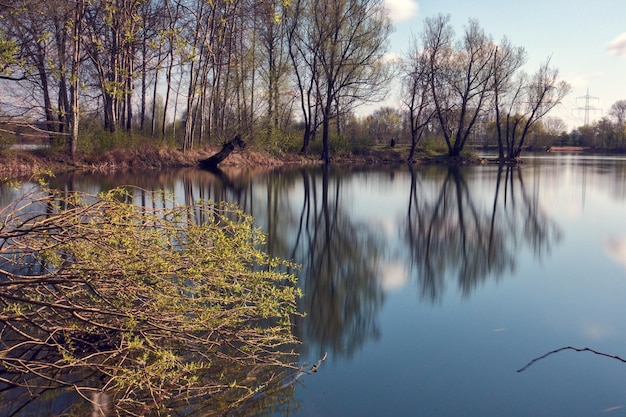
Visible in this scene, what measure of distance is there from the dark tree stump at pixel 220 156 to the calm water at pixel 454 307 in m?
12.0

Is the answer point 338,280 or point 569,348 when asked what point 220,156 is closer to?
point 338,280

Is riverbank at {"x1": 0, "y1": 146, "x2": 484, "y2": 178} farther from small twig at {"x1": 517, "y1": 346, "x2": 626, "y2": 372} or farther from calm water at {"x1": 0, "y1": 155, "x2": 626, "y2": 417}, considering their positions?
small twig at {"x1": 517, "y1": 346, "x2": 626, "y2": 372}

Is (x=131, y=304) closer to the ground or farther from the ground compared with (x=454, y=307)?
farther from the ground

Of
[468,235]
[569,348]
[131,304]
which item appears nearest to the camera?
[131,304]

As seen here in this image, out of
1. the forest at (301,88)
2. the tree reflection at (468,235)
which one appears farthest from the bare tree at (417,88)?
the tree reflection at (468,235)

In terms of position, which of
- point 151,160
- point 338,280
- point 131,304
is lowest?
point 338,280

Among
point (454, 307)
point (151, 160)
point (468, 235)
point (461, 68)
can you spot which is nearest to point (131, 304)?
point (454, 307)

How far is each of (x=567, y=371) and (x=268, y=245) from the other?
530 centimetres

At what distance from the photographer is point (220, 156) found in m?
26.1

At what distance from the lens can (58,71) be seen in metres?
4.48

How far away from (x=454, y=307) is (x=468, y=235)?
493 cm

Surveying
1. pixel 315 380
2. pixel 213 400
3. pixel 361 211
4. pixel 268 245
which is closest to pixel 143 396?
pixel 213 400

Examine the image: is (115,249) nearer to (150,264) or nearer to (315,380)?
(150,264)

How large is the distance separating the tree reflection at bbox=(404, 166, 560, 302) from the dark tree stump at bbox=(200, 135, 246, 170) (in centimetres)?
1168
